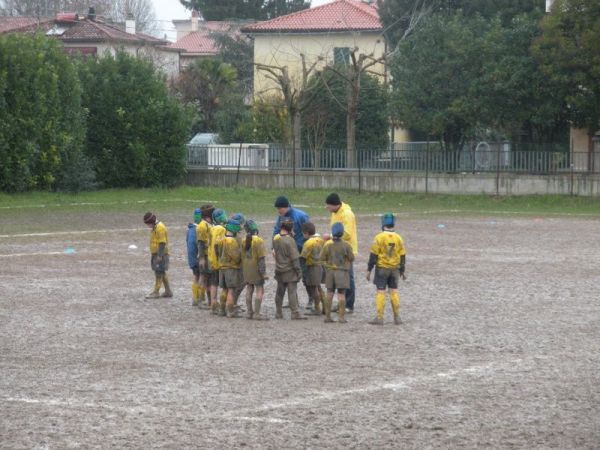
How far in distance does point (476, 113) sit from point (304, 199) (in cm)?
821

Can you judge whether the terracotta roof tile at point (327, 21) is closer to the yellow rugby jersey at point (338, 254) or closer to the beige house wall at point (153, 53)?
the beige house wall at point (153, 53)

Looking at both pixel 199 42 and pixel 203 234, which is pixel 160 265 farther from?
pixel 199 42

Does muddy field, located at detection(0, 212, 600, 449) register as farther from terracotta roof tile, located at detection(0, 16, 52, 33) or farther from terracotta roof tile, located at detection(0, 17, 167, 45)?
terracotta roof tile, located at detection(0, 16, 52, 33)

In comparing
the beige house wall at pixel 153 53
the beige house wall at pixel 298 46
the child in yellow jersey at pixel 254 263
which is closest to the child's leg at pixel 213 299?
the child in yellow jersey at pixel 254 263

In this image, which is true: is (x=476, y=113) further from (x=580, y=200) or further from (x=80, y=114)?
(x=80, y=114)

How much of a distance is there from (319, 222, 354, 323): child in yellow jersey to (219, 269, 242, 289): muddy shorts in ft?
3.80

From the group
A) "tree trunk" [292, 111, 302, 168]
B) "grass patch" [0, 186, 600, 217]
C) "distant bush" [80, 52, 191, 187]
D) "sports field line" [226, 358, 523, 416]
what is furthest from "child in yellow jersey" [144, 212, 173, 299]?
"tree trunk" [292, 111, 302, 168]

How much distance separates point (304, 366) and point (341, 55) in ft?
183

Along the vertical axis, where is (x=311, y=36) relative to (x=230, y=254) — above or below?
above

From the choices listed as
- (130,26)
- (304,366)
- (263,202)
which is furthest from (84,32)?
(304,366)

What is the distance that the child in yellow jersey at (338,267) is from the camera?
1589 centimetres

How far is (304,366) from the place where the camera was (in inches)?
496

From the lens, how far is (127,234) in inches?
1169

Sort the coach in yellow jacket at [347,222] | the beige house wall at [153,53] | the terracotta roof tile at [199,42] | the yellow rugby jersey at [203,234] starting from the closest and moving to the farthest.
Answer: the coach in yellow jacket at [347,222], the yellow rugby jersey at [203,234], the beige house wall at [153,53], the terracotta roof tile at [199,42]
